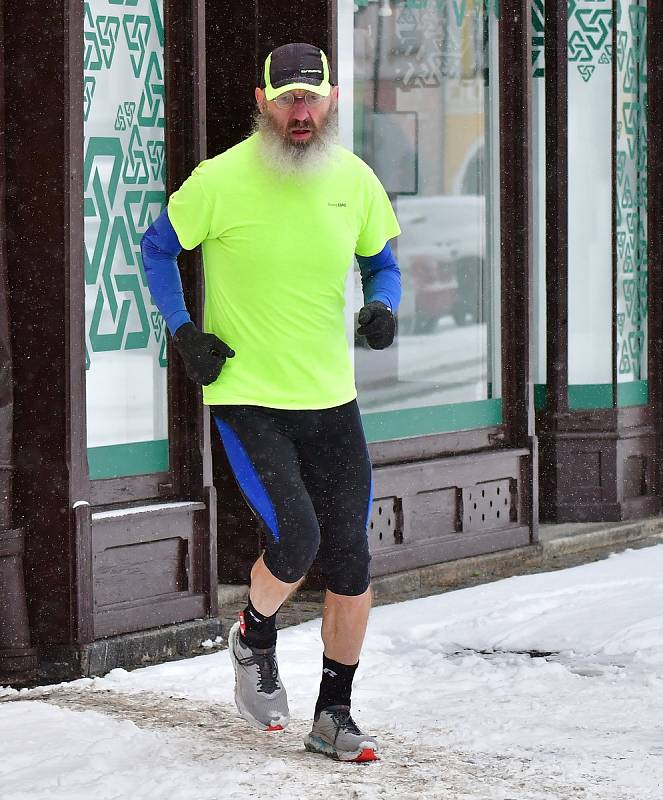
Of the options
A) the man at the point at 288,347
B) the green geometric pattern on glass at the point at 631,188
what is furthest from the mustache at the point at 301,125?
the green geometric pattern on glass at the point at 631,188

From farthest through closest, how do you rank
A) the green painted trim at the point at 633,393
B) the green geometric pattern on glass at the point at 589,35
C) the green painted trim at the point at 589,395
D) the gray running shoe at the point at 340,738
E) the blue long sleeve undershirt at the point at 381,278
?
1. the green painted trim at the point at 633,393
2. the green painted trim at the point at 589,395
3. the green geometric pattern on glass at the point at 589,35
4. the blue long sleeve undershirt at the point at 381,278
5. the gray running shoe at the point at 340,738

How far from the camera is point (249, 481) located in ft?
16.4

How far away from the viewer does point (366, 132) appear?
8.40 m

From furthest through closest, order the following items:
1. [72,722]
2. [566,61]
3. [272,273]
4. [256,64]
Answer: [566,61], [256,64], [72,722], [272,273]

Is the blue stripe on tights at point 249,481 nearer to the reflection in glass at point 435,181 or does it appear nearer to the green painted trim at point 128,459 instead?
the green painted trim at point 128,459

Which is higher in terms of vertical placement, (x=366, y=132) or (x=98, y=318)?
(x=366, y=132)

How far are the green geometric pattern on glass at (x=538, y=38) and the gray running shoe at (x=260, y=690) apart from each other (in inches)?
233

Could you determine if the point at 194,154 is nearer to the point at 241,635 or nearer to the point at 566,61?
the point at 241,635

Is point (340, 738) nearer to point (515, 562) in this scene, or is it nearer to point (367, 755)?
point (367, 755)

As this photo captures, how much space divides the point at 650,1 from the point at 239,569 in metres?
4.73

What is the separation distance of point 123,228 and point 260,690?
2383 mm

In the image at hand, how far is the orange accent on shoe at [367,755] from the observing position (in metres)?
5.02

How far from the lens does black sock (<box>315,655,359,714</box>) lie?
199 inches

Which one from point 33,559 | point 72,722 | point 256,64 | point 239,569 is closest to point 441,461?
point 239,569
